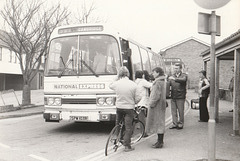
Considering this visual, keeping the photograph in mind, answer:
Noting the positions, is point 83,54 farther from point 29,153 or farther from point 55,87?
point 29,153

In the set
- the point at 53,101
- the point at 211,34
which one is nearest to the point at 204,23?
the point at 211,34

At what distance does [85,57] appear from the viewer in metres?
8.77

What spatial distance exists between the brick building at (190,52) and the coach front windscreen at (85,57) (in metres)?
39.4

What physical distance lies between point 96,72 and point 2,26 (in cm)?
1154

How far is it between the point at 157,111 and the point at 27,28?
1284cm

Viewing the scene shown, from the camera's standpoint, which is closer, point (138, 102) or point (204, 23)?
point (204, 23)

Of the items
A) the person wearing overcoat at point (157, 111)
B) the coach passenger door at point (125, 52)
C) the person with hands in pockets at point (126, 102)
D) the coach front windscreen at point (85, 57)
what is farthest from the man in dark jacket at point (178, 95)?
the person with hands in pockets at point (126, 102)

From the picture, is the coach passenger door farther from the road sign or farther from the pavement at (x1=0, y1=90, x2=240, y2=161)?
the road sign

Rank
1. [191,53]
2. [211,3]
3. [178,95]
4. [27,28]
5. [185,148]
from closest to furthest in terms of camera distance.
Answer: [211,3]
[185,148]
[178,95]
[27,28]
[191,53]

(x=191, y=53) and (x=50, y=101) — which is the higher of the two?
(x=191, y=53)

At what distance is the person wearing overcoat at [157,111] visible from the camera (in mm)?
6926

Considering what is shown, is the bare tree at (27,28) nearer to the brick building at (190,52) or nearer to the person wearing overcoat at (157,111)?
the person wearing overcoat at (157,111)

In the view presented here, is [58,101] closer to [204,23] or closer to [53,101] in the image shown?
[53,101]

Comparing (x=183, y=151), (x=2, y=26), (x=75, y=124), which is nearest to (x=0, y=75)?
(x=2, y=26)
